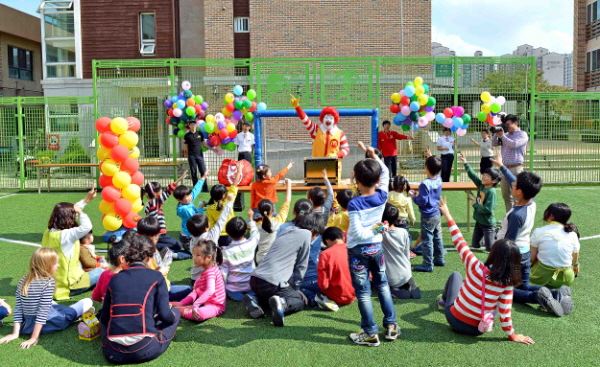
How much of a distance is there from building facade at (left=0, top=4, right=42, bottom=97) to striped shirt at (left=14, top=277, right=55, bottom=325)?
3002cm

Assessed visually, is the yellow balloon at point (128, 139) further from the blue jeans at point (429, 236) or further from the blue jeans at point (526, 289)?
the blue jeans at point (526, 289)

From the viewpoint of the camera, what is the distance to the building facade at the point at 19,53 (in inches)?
1224

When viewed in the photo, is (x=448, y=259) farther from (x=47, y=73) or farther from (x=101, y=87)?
(x=47, y=73)

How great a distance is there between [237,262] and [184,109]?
8.50 meters

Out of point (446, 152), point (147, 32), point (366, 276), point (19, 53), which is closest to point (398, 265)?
point (366, 276)

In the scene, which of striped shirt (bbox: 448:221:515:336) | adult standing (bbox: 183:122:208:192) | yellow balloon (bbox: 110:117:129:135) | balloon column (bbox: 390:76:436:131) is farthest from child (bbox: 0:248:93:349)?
adult standing (bbox: 183:122:208:192)

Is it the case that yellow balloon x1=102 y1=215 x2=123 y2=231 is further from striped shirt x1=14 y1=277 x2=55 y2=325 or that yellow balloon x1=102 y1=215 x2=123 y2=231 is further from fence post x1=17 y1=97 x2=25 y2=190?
fence post x1=17 y1=97 x2=25 y2=190

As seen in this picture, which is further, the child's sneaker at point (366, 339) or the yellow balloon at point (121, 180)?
the yellow balloon at point (121, 180)

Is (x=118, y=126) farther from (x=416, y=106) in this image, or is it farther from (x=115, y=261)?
(x=416, y=106)

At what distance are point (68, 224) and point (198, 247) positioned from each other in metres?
1.61

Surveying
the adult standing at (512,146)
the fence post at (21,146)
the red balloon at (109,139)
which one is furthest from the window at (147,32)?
the adult standing at (512,146)

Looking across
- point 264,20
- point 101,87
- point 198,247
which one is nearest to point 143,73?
point 101,87

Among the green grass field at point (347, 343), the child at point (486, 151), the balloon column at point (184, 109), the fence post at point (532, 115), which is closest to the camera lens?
the green grass field at point (347, 343)

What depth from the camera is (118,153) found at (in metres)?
7.76
